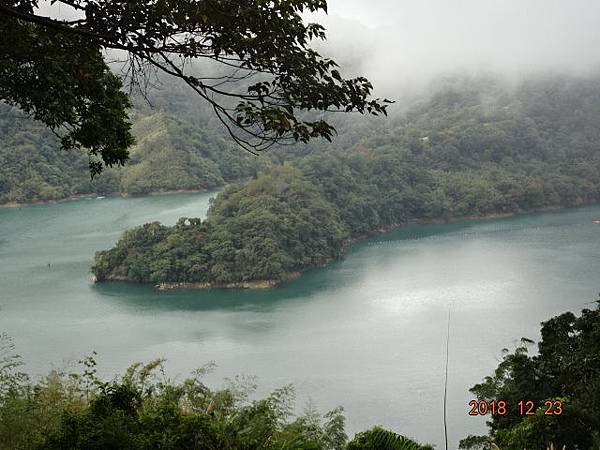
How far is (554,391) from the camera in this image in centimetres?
731

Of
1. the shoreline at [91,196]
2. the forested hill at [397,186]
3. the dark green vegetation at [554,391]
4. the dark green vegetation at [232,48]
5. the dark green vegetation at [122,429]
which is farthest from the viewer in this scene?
the shoreline at [91,196]

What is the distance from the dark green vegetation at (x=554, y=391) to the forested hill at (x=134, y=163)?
3767 cm

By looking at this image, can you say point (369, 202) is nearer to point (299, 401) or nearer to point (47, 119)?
point (299, 401)

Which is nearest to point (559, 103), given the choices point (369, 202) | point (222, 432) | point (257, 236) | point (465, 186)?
point (465, 186)

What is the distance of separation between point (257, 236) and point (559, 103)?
3891 cm

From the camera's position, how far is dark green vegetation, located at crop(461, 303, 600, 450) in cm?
549

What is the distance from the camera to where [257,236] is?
2755 centimetres

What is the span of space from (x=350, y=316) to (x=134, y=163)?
33.6 m

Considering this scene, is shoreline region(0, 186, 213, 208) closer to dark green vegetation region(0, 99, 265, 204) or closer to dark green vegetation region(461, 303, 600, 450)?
dark green vegetation region(0, 99, 265, 204)

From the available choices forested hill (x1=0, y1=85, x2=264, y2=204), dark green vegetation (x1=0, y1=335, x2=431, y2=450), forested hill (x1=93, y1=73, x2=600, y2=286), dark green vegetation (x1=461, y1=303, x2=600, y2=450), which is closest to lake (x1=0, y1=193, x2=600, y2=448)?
forested hill (x1=93, y1=73, x2=600, y2=286)

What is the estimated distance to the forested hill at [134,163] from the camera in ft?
142
